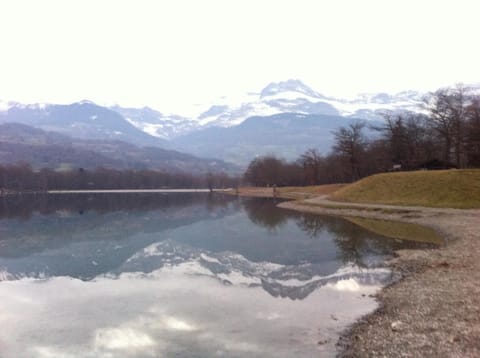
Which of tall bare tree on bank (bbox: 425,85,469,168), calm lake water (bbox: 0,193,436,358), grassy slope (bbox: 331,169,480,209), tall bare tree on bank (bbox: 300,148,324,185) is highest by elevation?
tall bare tree on bank (bbox: 425,85,469,168)

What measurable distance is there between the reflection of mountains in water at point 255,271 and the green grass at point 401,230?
15107mm

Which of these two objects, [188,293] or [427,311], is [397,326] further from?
[188,293]

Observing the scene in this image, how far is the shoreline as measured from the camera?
651 inches

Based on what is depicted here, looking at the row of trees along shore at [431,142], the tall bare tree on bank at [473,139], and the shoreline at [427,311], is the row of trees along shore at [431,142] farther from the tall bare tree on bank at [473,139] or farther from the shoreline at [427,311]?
the shoreline at [427,311]

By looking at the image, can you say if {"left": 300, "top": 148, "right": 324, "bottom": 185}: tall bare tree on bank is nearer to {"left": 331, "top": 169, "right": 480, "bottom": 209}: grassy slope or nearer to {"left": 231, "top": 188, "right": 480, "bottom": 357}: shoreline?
{"left": 331, "top": 169, "right": 480, "bottom": 209}: grassy slope

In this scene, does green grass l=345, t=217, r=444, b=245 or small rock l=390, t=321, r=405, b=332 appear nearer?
small rock l=390, t=321, r=405, b=332

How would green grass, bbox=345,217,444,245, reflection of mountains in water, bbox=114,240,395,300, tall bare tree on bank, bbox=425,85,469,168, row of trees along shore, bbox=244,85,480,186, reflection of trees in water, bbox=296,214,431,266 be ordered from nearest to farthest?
reflection of mountains in water, bbox=114,240,395,300, reflection of trees in water, bbox=296,214,431,266, green grass, bbox=345,217,444,245, row of trees along shore, bbox=244,85,480,186, tall bare tree on bank, bbox=425,85,469,168

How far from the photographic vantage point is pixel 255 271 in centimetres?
3344

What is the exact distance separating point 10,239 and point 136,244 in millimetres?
17747

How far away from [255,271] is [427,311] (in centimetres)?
1479

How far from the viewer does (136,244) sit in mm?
49562

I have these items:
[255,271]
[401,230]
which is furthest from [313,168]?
[255,271]

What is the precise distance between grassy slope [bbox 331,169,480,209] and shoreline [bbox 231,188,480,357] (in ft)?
100

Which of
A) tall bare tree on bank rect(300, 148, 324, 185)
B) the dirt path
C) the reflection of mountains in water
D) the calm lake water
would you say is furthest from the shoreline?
tall bare tree on bank rect(300, 148, 324, 185)
